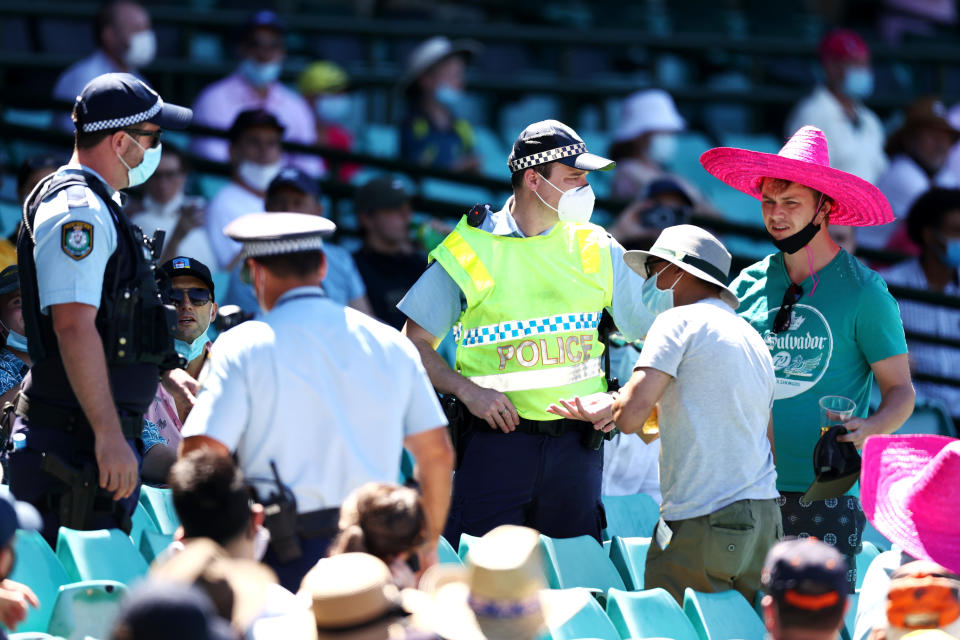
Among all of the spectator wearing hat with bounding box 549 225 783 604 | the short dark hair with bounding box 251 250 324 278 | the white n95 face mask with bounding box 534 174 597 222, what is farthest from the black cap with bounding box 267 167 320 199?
the short dark hair with bounding box 251 250 324 278

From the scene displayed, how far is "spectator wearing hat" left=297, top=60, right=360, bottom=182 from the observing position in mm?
8336

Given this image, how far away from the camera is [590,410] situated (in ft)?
14.0

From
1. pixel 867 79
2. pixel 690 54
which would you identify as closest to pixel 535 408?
pixel 867 79

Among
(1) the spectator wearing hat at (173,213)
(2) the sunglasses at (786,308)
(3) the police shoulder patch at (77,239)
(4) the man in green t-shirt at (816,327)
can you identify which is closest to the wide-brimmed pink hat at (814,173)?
(4) the man in green t-shirt at (816,327)

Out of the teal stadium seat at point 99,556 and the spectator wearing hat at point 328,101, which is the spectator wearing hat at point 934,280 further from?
the teal stadium seat at point 99,556

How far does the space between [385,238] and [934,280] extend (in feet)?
9.02

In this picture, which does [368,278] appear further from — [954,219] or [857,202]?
[954,219]

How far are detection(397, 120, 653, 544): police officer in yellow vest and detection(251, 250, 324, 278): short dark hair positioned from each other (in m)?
1.05

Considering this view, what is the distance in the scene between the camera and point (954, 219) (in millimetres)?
7039

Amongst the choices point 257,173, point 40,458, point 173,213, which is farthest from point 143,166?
point 257,173

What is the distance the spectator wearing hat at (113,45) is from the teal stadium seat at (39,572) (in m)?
3.88

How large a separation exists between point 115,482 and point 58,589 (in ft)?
1.00

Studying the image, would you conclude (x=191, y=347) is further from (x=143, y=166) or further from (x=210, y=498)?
(x=210, y=498)

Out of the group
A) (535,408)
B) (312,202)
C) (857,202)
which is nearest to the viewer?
(535,408)
